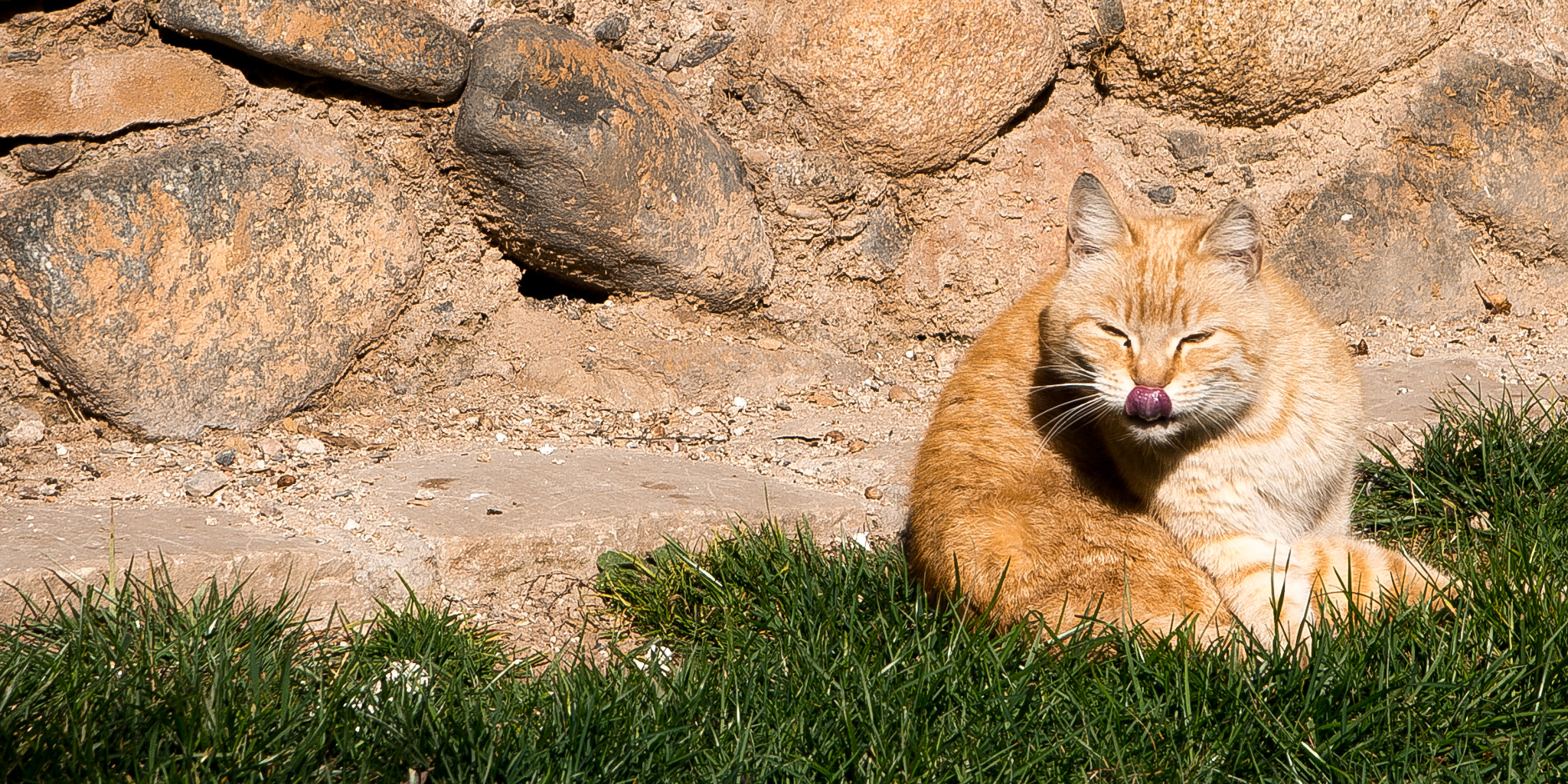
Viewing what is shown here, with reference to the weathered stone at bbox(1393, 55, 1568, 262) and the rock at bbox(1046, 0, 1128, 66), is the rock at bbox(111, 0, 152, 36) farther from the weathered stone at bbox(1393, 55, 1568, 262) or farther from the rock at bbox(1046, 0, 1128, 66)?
the weathered stone at bbox(1393, 55, 1568, 262)

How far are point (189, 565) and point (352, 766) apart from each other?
973 mm

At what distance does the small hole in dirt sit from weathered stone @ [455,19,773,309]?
0.24 feet

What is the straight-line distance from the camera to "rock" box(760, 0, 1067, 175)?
407cm

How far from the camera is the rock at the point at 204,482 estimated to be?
338 centimetres

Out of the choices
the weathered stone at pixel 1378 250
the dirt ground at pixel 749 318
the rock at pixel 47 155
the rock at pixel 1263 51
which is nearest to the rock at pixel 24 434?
the dirt ground at pixel 749 318

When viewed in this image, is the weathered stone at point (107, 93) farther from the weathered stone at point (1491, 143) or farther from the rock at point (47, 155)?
the weathered stone at point (1491, 143)

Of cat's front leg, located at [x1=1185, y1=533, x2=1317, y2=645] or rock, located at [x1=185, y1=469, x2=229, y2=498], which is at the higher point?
cat's front leg, located at [x1=1185, y1=533, x2=1317, y2=645]

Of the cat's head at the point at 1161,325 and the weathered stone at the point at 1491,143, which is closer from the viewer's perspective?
the cat's head at the point at 1161,325

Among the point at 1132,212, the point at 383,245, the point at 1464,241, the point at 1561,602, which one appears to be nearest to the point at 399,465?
the point at 383,245

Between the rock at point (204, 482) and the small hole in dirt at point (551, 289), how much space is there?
1198 mm

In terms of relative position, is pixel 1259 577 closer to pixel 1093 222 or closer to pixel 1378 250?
pixel 1093 222

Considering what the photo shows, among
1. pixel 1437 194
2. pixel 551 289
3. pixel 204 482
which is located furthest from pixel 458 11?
pixel 1437 194

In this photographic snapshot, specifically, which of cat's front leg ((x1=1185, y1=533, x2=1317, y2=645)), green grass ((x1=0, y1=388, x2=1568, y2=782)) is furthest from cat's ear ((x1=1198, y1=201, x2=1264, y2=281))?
green grass ((x1=0, y1=388, x2=1568, y2=782))

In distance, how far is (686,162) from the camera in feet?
13.3
